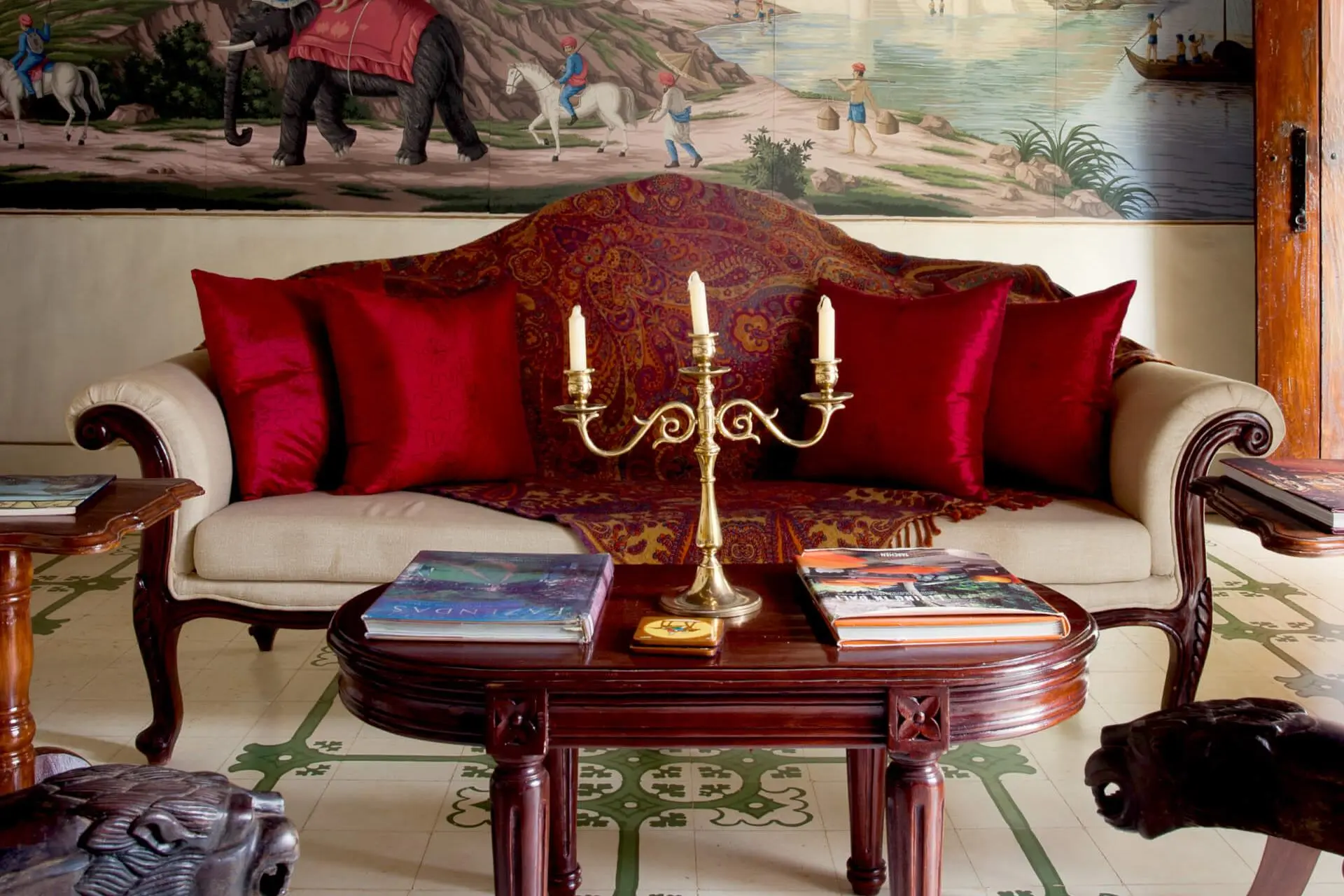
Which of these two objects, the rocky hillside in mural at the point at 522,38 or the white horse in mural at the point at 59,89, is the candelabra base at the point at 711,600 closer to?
the rocky hillside in mural at the point at 522,38

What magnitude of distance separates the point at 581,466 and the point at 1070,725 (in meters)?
1.23

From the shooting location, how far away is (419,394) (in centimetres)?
278

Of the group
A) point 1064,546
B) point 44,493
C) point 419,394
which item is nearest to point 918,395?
point 1064,546

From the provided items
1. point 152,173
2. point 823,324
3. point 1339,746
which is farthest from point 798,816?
point 152,173

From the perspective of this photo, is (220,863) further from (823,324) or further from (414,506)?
(414,506)

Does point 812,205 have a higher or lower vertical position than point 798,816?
higher

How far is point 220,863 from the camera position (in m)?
0.92

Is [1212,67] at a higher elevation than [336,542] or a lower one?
higher

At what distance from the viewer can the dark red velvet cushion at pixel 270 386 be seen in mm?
2703

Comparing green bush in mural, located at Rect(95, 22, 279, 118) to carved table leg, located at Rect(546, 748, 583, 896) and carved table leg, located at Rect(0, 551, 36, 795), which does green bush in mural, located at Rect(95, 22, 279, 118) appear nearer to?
carved table leg, located at Rect(0, 551, 36, 795)

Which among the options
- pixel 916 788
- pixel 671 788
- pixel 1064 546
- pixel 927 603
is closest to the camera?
pixel 916 788

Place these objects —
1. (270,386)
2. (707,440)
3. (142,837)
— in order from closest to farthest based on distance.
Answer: (142,837) → (707,440) → (270,386)

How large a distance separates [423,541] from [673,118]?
2.86m

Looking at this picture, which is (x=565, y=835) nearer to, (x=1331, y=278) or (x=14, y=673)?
(x=14, y=673)
